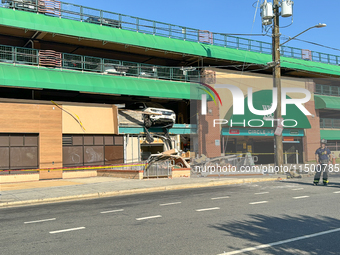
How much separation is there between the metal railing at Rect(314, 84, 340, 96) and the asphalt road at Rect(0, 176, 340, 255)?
98.8ft

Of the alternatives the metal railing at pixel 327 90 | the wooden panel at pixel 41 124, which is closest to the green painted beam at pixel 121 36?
the metal railing at pixel 327 90

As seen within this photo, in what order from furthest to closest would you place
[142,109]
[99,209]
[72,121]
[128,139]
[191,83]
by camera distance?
[191,83], [142,109], [128,139], [72,121], [99,209]

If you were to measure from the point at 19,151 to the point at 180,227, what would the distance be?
17.9 m

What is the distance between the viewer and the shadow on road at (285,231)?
5.94 m

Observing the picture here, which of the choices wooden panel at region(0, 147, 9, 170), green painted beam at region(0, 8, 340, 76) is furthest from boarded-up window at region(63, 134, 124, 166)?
green painted beam at region(0, 8, 340, 76)

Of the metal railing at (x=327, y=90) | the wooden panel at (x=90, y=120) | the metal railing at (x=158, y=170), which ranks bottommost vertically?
the metal railing at (x=158, y=170)

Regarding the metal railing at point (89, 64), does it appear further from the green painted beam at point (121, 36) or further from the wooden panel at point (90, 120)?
the wooden panel at point (90, 120)

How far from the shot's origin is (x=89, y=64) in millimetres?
26922

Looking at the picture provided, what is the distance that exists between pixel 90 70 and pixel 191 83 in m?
9.03

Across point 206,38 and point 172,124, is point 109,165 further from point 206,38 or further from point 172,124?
point 206,38

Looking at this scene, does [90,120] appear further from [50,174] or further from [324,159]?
[324,159]

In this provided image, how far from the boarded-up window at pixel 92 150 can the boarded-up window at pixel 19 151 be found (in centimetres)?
209

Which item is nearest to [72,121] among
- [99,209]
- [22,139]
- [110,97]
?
[22,139]

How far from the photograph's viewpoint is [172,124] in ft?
94.9
